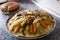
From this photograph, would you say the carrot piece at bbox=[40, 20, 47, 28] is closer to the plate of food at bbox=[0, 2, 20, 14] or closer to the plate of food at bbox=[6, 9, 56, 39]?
the plate of food at bbox=[6, 9, 56, 39]

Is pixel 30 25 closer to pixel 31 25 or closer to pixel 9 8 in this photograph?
pixel 31 25

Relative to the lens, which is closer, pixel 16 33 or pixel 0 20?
pixel 16 33

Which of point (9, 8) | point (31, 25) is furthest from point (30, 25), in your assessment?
point (9, 8)

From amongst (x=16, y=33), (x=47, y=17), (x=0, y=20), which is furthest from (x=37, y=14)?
(x=0, y=20)

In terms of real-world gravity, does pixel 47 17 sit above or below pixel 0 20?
above

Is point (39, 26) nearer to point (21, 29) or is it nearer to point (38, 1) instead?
point (21, 29)

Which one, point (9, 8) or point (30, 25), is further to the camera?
point (9, 8)

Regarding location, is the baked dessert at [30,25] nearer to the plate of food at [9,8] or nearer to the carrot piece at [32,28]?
the carrot piece at [32,28]

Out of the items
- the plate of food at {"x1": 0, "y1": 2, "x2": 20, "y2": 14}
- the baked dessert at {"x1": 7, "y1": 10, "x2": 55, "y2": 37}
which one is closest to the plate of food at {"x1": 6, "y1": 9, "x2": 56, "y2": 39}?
the baked dessert at {"x1": 7, "y1": 10, "x2": 55, "y2": 37}
